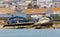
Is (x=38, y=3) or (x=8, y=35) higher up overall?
(x=38, y=3)

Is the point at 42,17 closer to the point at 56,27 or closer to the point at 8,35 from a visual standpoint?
the point at 56,27

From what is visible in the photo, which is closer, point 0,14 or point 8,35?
point 8,35

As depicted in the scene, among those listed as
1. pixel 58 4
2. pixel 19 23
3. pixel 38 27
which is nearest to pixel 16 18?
pixel 19 23

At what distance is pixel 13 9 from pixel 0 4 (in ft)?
1.59

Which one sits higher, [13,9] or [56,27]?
[13,9]

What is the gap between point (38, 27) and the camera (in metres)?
8.73

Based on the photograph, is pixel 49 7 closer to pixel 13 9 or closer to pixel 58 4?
pixel 58 4

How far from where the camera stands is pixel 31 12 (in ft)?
28.5

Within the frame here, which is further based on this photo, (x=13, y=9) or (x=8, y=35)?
(x=13, y=9)

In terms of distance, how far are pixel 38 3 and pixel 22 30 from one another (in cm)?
99

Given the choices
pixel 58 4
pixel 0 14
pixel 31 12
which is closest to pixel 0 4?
pixel 0 14

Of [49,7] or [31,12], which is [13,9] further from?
[49,7]

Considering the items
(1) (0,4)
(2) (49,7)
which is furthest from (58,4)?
(1) (0,4)

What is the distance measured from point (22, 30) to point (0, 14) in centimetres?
85
